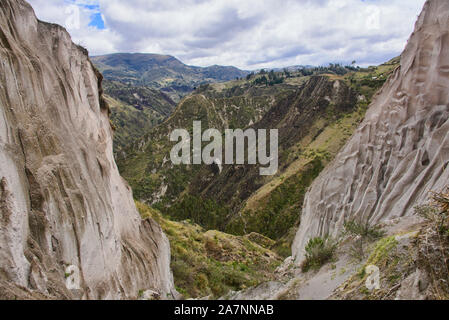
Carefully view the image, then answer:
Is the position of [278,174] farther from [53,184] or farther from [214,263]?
[53,184]

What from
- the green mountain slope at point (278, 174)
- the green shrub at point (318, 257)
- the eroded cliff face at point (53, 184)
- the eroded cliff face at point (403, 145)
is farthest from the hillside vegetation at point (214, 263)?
the green mountain slope at point (278, 174)

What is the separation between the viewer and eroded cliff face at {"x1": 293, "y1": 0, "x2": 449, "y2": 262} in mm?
17234

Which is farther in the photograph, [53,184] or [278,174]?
[278,174]

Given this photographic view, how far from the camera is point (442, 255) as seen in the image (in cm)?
660

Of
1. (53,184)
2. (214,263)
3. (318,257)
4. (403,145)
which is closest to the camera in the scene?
(53,184)

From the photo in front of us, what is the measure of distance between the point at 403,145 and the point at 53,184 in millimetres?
23221

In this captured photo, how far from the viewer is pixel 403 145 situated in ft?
67.5

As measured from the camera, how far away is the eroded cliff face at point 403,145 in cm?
1723

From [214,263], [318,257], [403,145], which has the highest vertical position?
[403,145]

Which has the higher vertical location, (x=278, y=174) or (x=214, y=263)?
(x=278, y=174)

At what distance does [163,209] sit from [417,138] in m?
72.6

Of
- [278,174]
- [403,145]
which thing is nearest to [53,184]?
[403,145]

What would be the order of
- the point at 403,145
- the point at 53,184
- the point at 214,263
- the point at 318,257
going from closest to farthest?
the point at 53,184
the point at 318,257
the point at 403,145
the point at 214,263
